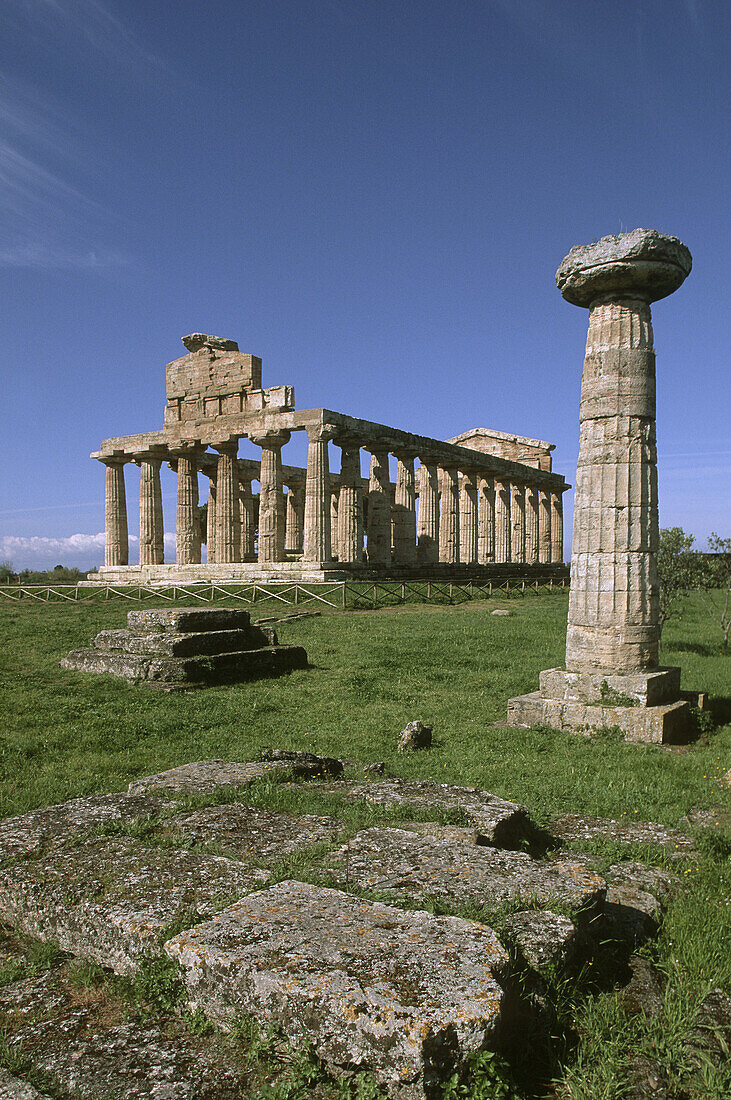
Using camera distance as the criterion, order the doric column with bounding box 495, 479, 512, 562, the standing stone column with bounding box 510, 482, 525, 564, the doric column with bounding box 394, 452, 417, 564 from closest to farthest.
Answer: the doric column with bounding box 394, 452, 417, 564, the doric column with bounding box 495, 479, 512, 562, the standing stone column with bounding box 510, 482, 525, 564

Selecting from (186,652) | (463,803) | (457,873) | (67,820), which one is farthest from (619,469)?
(67,820)

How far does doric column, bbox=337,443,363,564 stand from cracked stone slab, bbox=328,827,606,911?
96.8 ft

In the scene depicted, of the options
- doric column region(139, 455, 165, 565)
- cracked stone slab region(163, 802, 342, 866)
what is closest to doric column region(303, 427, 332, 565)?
doric column region(139, 455, 165, 565)

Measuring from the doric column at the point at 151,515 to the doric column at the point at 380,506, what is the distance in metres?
10.8

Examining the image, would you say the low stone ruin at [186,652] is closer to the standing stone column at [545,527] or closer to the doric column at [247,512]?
the doric column at [247,512]

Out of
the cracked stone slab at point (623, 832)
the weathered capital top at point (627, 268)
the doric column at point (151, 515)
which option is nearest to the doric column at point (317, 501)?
the doric column at point (151, 515)

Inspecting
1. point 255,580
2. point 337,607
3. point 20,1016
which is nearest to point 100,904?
point 20,1016

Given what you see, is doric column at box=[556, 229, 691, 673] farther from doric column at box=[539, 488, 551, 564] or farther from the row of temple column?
doric column at box=[539, 488, 551, 564]

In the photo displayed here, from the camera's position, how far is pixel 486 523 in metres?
48.3

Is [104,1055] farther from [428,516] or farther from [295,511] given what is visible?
[295,511]

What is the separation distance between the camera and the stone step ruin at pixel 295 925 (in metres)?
2.85

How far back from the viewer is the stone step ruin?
285cm

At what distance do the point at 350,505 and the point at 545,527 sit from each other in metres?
24.8

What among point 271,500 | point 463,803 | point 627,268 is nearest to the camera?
point 463,803
